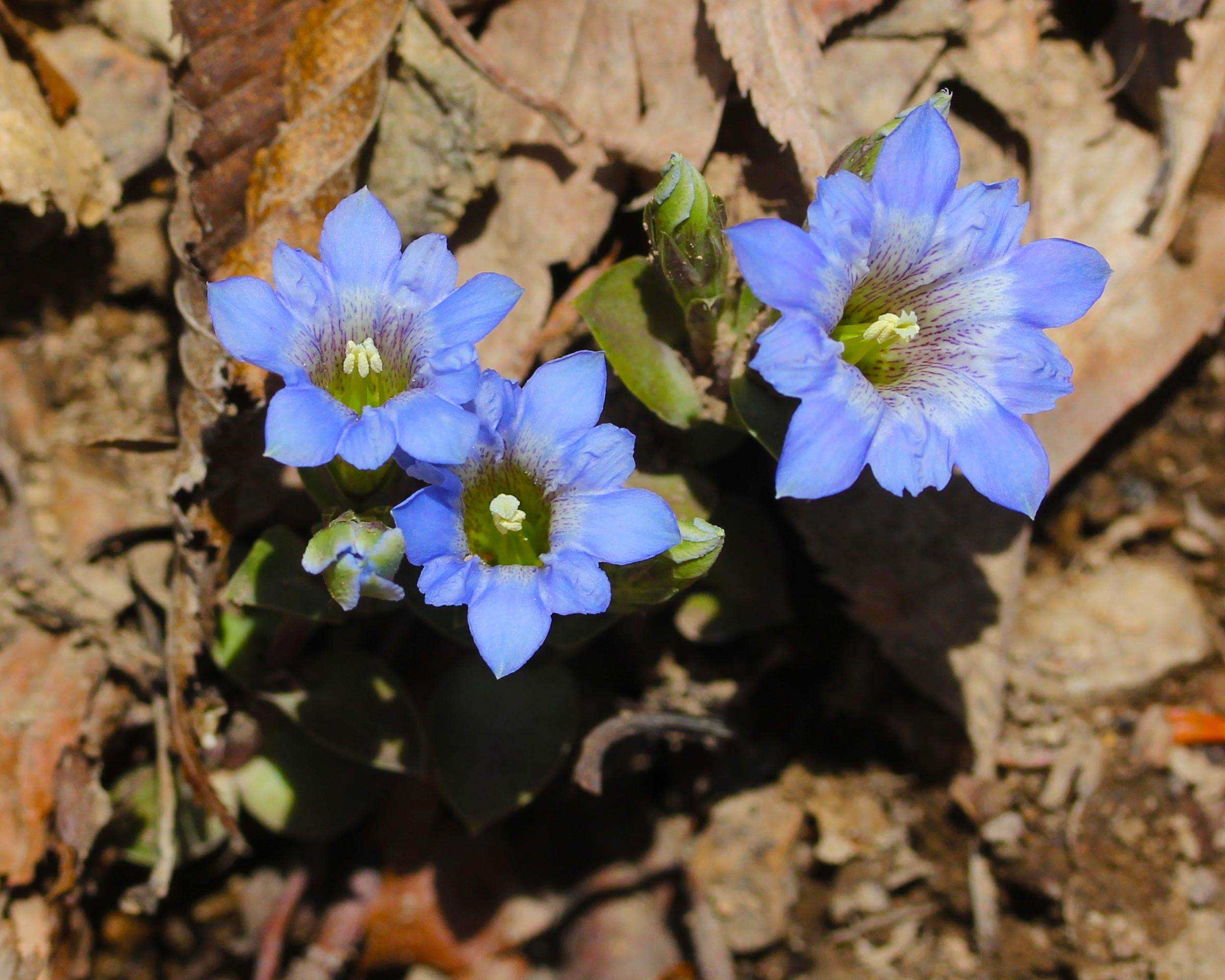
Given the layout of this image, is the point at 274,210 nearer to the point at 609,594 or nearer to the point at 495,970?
the point at 609,594

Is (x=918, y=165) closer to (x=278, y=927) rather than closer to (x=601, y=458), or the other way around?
(x=601, y=458)

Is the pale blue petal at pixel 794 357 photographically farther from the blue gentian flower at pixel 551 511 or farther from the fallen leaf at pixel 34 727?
the fallen leaf at pixel 34 727

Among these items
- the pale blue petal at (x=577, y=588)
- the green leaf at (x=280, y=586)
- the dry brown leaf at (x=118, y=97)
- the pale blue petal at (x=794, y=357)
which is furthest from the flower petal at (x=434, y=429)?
the dry brown leaf at (x=118, y=97)

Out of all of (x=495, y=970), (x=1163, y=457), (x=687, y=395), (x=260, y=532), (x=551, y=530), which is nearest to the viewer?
(x=551, y=530)

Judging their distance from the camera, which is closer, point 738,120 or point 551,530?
point 551,530

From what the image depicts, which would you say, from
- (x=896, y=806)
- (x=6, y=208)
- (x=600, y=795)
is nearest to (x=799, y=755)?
(x=896, y=806)

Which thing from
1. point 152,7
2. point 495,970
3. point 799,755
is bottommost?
point 495,970

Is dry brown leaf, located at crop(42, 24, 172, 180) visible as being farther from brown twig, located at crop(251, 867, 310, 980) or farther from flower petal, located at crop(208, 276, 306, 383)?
brown twig, located at crop(251, 867, 310, 980)
